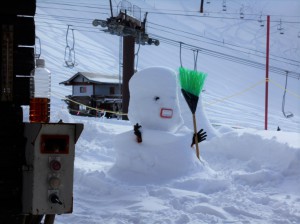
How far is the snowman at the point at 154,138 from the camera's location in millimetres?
6402

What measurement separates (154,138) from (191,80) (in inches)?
48.7

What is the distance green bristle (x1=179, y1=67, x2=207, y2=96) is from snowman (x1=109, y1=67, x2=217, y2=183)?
30cm

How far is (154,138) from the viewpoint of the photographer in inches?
252

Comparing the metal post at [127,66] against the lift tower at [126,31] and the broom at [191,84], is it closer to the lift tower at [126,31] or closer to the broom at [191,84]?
the lift tower at [126,31]

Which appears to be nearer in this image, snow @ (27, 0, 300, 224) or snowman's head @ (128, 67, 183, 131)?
snow @ (27, 0, 300, 224)

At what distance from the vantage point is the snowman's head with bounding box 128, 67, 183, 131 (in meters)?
6.57

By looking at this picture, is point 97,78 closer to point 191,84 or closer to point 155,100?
point 191,84

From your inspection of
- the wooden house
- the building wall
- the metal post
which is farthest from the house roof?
the metal post

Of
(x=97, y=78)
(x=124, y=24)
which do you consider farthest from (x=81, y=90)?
(x=124, y=24)

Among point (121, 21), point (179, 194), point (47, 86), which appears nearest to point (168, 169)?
point (179, 194)

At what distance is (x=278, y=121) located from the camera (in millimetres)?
32469

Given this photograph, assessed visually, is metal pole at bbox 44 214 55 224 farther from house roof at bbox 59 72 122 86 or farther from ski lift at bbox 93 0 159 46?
house roof at bbox 59 72 122 86

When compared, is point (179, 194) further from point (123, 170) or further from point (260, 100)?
point (260, 100)

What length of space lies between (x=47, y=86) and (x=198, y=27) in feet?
202
